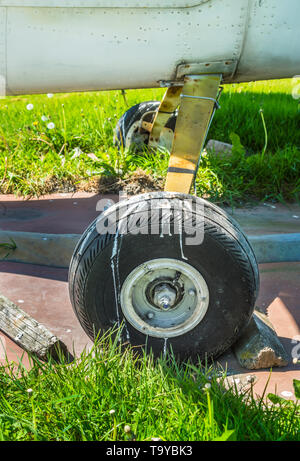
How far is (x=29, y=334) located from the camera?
234 centimetres

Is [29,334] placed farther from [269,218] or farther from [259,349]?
[269,218]

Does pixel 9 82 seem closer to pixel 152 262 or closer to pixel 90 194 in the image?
pixel 152 262

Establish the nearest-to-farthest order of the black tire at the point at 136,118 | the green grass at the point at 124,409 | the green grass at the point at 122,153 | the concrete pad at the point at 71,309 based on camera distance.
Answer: the green grass at the point at 124,409 → the concrete pad at the point at 71,309 → the green grass at the point at 122,153 → the black tire at the point at 136,118

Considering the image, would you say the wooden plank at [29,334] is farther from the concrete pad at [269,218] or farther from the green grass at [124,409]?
the concrete pad at [269,218]

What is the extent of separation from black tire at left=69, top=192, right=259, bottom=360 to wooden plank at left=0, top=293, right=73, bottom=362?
0.16m

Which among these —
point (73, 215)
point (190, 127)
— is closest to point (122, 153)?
point (73, 215)

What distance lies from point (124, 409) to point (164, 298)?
655mm

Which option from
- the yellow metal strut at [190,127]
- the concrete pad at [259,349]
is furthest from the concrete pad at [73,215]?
the concrete pad at [259,349]

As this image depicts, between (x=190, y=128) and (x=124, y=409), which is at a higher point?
(x=190, y=128)

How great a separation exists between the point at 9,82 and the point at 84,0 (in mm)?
547

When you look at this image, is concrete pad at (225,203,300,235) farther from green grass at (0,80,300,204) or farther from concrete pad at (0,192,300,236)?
green grass at (0,80,300,204)

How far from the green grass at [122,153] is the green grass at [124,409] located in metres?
2.40

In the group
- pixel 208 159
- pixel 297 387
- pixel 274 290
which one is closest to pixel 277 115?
pixel 208 159

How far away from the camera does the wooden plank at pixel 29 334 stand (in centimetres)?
229
